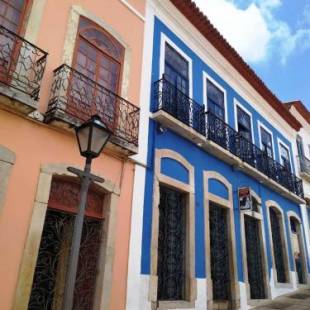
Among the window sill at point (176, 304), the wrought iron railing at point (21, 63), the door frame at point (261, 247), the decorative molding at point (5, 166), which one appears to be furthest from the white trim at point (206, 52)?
the window sill at point (176, 304)

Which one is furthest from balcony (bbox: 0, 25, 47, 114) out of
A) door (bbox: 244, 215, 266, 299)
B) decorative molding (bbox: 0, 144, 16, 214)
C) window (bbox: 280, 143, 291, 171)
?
window (bbox: 280, 143, 291, 171)

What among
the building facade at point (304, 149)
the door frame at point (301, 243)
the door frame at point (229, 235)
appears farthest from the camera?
the building facade at point (304, 149)

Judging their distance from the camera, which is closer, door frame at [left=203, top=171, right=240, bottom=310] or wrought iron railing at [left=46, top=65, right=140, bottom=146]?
wrought iron railing at [left=46, top=65, right=140, bottom=146]

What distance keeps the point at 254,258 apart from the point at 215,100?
4.52m

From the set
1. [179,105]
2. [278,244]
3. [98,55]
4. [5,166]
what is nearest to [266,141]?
[278,244]

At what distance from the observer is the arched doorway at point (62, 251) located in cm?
509

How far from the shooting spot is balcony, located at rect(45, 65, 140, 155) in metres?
5.43

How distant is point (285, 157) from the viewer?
46.9 ft

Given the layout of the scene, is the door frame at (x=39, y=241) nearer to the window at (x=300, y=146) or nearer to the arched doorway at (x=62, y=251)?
the arched doorway at (x=62, y=251)

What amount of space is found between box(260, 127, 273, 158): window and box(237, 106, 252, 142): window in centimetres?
115

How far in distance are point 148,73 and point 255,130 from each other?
562cm

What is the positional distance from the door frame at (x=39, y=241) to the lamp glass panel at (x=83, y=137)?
5.46ft

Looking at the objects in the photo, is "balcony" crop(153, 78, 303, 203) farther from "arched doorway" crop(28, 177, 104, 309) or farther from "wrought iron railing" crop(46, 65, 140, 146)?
"arched doorway" crop(28, 177, 104, 309)

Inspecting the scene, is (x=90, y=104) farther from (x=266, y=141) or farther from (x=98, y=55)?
(x=266, y=141)
